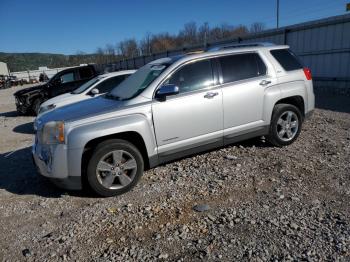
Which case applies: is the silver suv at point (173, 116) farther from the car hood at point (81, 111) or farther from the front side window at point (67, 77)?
the front side window at point (67, 77)

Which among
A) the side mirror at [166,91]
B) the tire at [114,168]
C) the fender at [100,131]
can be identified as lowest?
the tire at [114,168]

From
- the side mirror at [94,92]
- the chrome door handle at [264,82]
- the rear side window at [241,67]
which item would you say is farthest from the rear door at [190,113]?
the side mirror at [94,92]

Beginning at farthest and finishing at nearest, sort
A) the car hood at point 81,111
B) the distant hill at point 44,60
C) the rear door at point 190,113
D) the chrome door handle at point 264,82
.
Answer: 1. the distant hill at point 44,60
2. the chrome door handle at point 264,82
3. the rear door at point 190,113
4. the car hood at point 81,111

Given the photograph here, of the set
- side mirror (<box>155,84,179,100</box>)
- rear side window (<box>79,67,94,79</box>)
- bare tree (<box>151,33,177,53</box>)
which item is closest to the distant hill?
bare tree (<box>151,33,177,53</box>)

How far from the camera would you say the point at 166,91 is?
4398 millimetres

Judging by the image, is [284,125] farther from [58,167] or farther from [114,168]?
[58,167]

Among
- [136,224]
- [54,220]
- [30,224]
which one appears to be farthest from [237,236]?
[30,224]

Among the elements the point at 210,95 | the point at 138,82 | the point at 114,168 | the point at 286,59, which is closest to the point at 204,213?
the point at 114,168

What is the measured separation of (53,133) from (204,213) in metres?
2.22

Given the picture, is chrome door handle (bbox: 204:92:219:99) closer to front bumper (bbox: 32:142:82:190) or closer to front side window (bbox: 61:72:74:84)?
front bumper (bbox: 32:142:82:190)

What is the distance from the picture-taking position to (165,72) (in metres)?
4.67

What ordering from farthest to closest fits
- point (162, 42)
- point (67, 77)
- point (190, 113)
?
point (162, 42) < point (67, 77) < point (190, 113)

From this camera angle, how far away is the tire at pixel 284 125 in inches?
215

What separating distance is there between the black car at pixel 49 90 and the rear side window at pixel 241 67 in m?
8.87
